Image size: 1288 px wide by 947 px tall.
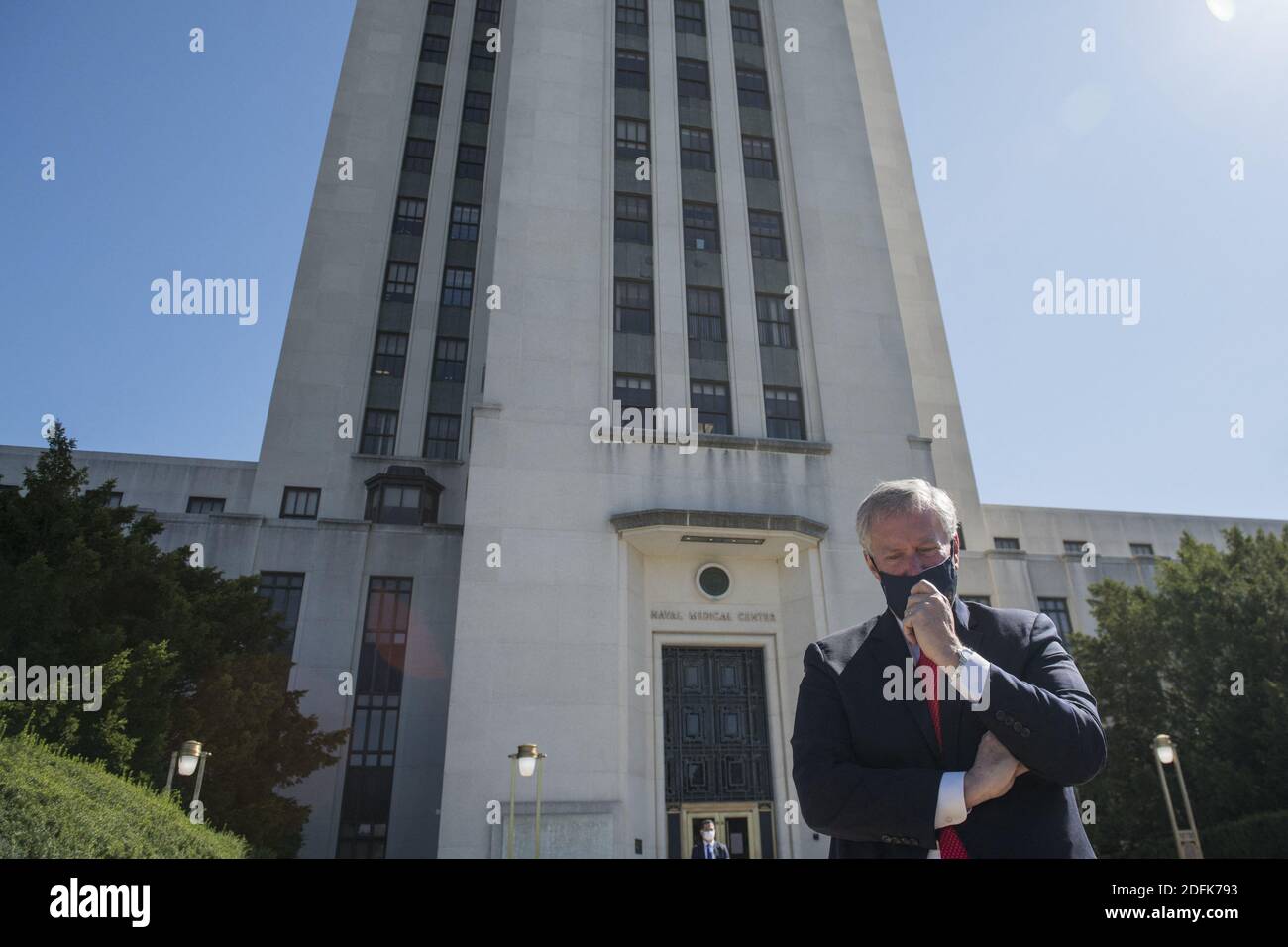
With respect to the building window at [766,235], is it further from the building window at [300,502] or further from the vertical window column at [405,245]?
the building window at [300,502]

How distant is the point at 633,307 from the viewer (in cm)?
2833

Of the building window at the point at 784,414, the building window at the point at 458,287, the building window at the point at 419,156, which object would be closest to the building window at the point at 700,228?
the building window at the point at 784,414

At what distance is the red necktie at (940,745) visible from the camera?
2.40 m

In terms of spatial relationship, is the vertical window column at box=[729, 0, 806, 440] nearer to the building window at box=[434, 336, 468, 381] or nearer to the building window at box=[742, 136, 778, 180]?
the building window at box=[742, 136, 778, 180]

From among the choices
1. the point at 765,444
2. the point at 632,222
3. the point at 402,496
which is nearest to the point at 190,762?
the point at 402,496

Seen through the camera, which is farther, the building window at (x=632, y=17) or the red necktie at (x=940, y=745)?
the building window at (x=632, y=17)

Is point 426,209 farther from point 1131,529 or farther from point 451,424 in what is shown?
point 1131,529

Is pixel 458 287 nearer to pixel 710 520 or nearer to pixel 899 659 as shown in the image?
pixel 710 520

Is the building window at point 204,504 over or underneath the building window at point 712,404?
over

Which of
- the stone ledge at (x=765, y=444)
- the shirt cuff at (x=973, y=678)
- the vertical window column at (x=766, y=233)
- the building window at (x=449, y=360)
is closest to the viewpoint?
the shirt cuff at (x=973, y=678)

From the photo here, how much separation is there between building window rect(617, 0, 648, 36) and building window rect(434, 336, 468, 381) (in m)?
16.0

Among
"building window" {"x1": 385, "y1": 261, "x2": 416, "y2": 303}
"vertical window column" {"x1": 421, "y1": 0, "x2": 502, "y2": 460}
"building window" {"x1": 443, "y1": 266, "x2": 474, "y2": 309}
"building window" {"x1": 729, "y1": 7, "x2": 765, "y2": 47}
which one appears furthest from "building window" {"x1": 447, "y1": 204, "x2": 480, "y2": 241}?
"building window" {"x1": 729, "y1": 7, "x2": 765, "y2": 47}

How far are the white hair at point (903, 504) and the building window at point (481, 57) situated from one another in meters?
49.9

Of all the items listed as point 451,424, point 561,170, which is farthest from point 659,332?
point 451,424
